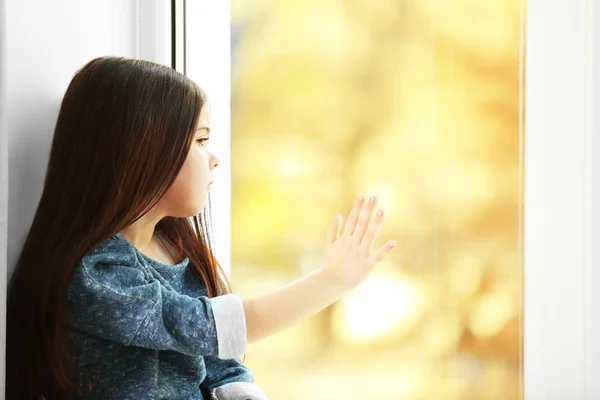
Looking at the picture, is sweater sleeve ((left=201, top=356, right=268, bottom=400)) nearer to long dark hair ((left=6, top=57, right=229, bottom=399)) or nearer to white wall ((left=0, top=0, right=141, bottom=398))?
long dark hair ((left=6, top=57, right=229, bottom=399))

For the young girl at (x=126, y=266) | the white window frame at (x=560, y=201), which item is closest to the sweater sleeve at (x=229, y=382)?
the young girl at (x=126, y=266)

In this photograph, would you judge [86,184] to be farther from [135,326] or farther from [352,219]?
[352,219]

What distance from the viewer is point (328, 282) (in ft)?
3.25

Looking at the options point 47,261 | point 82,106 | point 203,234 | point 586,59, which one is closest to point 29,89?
point 82,106

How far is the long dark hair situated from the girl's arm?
9.0 inches

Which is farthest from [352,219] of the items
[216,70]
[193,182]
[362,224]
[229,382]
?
[216,70]

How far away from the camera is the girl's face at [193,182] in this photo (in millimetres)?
1001

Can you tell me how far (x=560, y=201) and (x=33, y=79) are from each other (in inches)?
37.2

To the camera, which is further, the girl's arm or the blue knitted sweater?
the girl's arm

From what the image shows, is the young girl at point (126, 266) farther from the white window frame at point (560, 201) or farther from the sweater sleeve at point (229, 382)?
the white window frame at point (560, 201)

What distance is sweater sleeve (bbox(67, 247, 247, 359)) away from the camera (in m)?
0.87

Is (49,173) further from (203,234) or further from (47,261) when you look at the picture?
(203,234)

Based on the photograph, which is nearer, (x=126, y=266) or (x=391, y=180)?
(x=126, y=266)

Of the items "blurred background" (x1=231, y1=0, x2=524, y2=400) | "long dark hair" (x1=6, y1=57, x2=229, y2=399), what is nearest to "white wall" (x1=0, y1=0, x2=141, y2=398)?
"long dark hair" (x1=6, y1=57, x2=229, y2=399)
